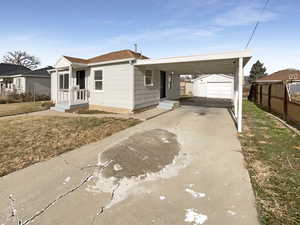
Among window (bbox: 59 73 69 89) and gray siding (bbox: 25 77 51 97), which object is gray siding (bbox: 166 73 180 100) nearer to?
window (bbox: 59 73 69 89)

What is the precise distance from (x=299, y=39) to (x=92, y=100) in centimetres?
1323

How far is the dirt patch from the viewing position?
12.0 feet

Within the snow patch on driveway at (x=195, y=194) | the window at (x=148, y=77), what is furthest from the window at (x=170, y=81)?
the snow patch on driveway at (x=195, y=194)

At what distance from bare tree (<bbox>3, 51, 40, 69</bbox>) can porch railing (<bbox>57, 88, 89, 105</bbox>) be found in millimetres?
42239

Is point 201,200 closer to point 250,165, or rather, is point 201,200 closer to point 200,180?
point 200,180

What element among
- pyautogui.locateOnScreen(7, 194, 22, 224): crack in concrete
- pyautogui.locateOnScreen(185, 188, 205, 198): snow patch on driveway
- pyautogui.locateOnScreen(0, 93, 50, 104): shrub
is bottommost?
pyautogui.locateOnScreen(7, 194, 22, 224): crack in concrete

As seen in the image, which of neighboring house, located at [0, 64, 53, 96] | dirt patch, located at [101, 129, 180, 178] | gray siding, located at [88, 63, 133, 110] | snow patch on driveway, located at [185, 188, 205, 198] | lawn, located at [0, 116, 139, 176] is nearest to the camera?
snow patch on driveway, located at [185, 188, 205, 198]

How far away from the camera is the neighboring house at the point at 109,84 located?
1013cm

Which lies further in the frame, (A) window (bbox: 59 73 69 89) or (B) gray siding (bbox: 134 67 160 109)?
(A) window (bbox: 59 73 69 89)

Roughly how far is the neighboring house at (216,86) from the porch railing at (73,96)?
1728 cm

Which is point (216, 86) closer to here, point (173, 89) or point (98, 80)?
point (173, 89)

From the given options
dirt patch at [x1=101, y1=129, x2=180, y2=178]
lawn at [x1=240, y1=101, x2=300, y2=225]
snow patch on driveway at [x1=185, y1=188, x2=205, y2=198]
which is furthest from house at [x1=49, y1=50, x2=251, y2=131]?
snow patch on driveway at [x1=185, y1=188, x2=205, y2=198]

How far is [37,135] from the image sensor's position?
600 cm

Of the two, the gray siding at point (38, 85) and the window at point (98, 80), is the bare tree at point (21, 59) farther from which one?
the window at point (98, 80)
